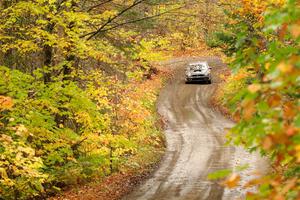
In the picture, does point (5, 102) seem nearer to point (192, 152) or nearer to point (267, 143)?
point (267, 143)

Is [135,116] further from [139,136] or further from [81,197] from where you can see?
[81,197]

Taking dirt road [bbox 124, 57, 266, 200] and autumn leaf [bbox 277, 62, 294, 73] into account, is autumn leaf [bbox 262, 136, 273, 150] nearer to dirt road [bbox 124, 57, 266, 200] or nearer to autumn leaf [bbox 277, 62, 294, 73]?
autumn leaf [bbox 277, 62, 294, 73]

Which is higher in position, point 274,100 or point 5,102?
point 274,100

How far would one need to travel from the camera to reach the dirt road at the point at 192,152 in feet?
47.8

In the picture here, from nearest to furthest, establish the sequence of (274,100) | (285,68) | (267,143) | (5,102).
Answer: (285,68), (267,143), (274,100), (5,102)


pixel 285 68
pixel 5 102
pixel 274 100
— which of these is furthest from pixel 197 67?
pixel 285 68

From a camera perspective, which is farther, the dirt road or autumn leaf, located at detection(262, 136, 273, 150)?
the dirt road

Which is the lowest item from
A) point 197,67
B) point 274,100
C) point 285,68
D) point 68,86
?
point 197,67

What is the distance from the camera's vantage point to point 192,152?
68.9 ft

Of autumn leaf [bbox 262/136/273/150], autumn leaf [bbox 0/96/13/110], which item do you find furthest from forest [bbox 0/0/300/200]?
autumn leaf [bbox 262/136/273/150]

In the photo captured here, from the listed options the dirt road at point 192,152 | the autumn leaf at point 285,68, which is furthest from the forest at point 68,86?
the autumn leaf at point 285,68

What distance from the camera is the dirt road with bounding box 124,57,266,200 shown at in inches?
574

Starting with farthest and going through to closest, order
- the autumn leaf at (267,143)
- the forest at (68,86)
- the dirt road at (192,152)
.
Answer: the dirt road at (192,152), the forest at (68,86), the autumn leaf at (267,143)

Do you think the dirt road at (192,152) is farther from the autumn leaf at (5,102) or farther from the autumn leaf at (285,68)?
the autumn leaf at (5,102)
